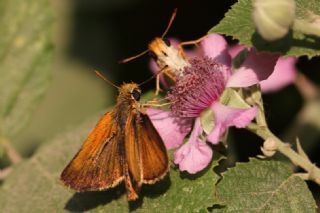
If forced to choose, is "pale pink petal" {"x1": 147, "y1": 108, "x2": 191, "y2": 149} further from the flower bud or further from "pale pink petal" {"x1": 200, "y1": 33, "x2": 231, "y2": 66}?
the flower bud

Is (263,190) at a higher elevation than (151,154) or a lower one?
lower

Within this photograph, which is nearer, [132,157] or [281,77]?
[132,157]

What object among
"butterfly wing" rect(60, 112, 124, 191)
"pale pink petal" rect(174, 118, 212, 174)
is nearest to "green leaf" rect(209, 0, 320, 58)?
"pale pink petal" rect(174, 118, 212, 174)

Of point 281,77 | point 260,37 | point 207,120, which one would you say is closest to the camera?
point 260,37

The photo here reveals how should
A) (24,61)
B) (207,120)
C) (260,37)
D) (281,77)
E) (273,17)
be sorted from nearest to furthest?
(273,17)
(260,37)
(207,120)
(24,61)
(281,77)

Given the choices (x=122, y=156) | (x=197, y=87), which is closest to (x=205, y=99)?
(x=197, y=87)

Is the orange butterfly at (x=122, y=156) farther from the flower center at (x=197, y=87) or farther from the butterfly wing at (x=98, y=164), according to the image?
the flower center at (x=197, y=87)

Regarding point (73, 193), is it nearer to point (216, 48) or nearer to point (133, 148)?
point (133, 148)
